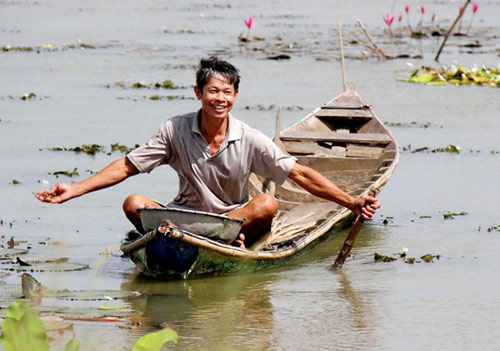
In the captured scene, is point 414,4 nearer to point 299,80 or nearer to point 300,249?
point 299,80

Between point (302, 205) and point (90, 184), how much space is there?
2.27 m

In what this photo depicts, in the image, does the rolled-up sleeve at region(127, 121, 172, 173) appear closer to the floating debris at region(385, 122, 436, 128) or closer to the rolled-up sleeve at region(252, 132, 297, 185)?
the rolled-up sleeve at region(252, 132, 297, 185)

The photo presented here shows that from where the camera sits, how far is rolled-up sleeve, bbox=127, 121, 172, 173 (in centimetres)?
616

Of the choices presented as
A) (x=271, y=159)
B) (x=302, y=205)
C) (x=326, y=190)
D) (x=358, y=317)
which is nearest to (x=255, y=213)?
(x=271, y=159)

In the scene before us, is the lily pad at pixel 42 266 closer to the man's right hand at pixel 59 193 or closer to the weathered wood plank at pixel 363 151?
the man's right hand at pixel 59 193

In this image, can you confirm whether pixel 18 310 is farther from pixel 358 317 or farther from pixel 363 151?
pixel 363 151

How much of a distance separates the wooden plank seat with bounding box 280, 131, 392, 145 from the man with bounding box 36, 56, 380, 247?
9.06 feet

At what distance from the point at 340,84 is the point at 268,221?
7771 millimetres

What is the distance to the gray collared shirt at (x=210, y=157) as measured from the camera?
20.3 feet

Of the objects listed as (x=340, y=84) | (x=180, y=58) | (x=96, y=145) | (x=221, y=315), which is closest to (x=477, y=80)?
(x=340, y=84)

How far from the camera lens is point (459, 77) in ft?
45.3

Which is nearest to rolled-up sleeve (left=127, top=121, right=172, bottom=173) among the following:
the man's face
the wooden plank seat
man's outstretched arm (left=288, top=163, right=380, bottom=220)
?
the man's face

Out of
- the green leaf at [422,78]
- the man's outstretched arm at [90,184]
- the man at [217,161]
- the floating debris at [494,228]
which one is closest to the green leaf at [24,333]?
the man's outstretched arm at [90,184]

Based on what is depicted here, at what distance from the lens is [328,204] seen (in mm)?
7875
